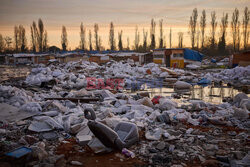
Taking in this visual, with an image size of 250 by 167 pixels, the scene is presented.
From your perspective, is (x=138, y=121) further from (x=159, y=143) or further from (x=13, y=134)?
(x=13, y=134)

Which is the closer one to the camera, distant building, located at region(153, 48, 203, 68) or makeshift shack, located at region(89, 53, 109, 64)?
distant building, located at region(153, 48, 203, 68)

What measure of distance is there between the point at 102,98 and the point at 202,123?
3676 mm

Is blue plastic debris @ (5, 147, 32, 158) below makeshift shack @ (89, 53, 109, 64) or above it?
below

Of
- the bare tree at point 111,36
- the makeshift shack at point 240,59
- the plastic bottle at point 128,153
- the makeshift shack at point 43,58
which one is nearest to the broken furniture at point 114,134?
the plastic bottle at point 128,153

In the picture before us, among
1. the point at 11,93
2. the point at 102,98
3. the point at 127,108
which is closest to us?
the point at 127,108

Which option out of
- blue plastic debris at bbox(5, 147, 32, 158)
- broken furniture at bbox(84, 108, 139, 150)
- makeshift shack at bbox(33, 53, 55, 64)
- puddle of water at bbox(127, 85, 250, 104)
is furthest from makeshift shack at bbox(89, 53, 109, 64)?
blue plastic debris at bbox(5, 147, 32, 158)

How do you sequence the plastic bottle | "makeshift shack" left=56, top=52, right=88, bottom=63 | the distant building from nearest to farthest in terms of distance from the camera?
the plastic bottle, the distant building, "makeshift shack" left=56, top=52, right=88, bottom=63

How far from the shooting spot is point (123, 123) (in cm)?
322

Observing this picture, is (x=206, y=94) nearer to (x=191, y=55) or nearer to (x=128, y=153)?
(x=128, y=153)

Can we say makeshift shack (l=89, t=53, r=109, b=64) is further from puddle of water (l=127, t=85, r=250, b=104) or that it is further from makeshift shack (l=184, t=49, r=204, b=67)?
puddle of water (l=127, t=85, r=250, b=104)

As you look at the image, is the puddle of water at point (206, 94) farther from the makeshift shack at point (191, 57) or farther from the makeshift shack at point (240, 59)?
the makeshift shack at point (191, 57)

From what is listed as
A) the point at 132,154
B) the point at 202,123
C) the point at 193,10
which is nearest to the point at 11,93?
the point at 132,154

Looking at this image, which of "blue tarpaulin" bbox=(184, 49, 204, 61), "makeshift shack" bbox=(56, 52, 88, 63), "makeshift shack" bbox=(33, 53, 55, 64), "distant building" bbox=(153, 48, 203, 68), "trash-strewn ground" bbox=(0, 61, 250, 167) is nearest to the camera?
"trash-strewn ground" bbox=(0, 61, 250, 167)

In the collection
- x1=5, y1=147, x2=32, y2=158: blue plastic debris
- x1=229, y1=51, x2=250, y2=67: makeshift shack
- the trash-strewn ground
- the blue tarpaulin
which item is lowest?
the trash-strewn ground
